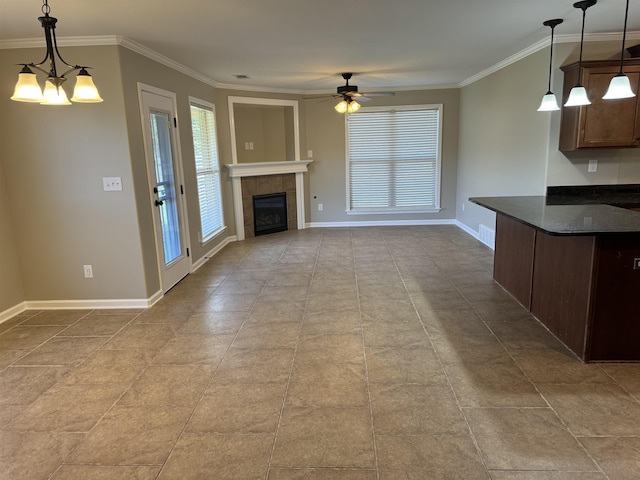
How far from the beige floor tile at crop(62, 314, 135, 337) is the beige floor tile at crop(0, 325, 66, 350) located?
121 mm

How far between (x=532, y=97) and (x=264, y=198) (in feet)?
13.9

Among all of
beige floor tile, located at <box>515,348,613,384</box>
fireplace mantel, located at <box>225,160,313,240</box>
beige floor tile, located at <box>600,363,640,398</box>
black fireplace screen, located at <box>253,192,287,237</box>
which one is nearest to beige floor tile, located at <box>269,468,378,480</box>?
beige floor tile, located at <box>515,348,613,384</box>

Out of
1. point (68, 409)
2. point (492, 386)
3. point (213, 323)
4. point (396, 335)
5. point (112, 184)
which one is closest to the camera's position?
point (68, 409)

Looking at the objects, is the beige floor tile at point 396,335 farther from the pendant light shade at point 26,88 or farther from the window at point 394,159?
the window at point 394,159

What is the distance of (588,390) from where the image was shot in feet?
7.90

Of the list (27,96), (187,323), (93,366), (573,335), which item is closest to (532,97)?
(573,335)

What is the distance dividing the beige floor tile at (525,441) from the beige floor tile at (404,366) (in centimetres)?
40

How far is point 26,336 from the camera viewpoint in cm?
337

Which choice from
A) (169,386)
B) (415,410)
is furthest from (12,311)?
(415,410)

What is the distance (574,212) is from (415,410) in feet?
6.69

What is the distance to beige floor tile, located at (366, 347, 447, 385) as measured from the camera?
8.48ft

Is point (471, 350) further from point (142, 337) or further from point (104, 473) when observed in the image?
point (142, 337)

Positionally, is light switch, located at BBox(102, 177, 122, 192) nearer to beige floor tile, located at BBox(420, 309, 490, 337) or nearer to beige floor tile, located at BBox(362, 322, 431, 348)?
beige floor tile, located at BBox(362, 322, 431, 348)

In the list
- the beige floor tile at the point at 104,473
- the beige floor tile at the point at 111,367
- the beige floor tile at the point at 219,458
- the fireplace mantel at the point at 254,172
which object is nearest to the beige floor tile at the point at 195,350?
the beige floor tile at the point at 111,367
